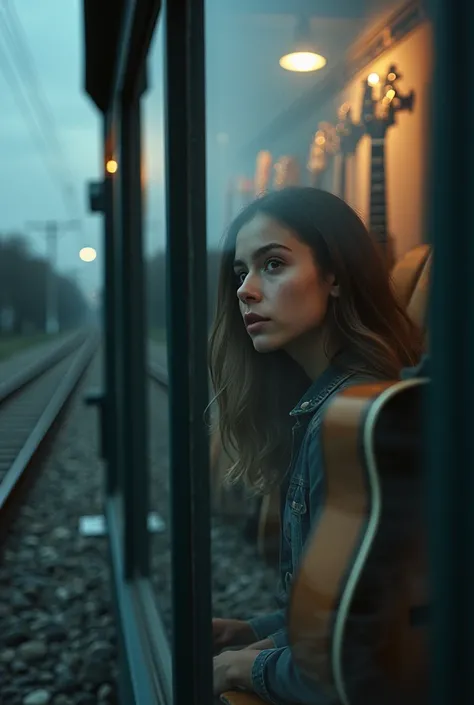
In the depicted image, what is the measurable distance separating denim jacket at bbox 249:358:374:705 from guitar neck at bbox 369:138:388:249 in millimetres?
530

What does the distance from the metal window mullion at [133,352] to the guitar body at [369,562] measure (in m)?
2.64

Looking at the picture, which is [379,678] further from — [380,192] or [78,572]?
[78,572]

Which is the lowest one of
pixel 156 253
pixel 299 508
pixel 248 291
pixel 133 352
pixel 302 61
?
pixel 299 508

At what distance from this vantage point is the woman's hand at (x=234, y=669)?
4.23 feet

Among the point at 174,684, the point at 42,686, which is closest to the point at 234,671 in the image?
the point at 174,684

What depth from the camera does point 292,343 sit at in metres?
1.18

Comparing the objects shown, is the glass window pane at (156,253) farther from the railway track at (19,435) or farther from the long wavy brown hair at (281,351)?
the long wavy brown hair at (281,351)

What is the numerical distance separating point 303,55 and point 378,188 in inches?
20.0

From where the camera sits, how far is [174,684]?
1.74m

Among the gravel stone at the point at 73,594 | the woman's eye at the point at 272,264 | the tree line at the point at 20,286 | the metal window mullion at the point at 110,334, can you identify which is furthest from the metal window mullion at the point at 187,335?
the metal window mullion at the point at 110,334

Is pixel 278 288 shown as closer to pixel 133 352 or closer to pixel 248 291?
pixel 248 291

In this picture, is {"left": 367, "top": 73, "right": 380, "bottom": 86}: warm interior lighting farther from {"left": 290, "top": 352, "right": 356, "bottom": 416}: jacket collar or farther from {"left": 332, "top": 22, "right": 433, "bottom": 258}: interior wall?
{"left": 290, "top": 352, "right": 356, "bottom": 416}: jacket collar

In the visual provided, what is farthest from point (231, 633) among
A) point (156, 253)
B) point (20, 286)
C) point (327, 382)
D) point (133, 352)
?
point (20, 286)

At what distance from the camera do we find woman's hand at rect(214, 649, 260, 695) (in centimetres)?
129
